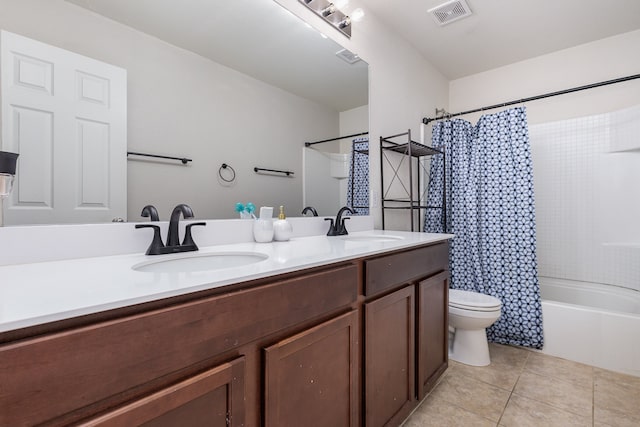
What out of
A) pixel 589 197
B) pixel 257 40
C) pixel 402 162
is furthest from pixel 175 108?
pixel 589 197

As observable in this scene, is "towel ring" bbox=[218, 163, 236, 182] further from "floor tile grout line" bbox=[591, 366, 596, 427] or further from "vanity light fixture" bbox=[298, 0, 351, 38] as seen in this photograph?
"floor tile grout line" bbox=[591, 366, 596, 427]

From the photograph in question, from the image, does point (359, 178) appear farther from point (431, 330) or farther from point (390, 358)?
point (390, 358)

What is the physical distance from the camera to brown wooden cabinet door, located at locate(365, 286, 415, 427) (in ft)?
3.65

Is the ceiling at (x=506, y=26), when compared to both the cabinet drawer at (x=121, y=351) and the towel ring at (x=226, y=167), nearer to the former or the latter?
the towel ring at (x=226, y=167)

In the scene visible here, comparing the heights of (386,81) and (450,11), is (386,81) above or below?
below

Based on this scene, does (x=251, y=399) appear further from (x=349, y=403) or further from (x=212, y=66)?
(x=212, y=66)

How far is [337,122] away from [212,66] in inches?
31.5

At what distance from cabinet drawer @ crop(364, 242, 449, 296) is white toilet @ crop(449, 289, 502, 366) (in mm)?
417

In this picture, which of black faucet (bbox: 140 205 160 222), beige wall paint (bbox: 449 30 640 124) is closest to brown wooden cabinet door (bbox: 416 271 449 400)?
black faucet (bbox: 140 205 160 222)

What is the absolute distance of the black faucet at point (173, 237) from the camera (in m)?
0.96

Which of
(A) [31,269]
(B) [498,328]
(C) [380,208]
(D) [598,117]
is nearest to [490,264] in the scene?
(B) [498,328]

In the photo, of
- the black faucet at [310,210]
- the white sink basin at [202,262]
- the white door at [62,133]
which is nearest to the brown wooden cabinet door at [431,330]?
the black faucet at [310,210]

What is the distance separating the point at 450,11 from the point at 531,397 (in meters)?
2.43

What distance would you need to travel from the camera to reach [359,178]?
2.01 metres
